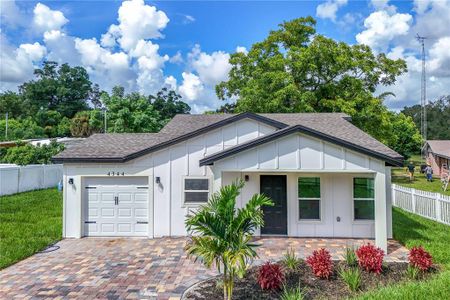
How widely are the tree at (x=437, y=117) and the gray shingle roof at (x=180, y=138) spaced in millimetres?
63689

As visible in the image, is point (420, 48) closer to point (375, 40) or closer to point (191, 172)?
point (375, 40)

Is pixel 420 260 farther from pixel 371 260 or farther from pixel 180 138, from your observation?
pixel 180 138

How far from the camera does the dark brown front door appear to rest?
11172 millimetres

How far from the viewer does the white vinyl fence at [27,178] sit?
1933cm

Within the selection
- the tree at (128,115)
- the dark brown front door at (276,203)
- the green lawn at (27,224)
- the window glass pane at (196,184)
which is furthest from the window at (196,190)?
the tree at (128,115)

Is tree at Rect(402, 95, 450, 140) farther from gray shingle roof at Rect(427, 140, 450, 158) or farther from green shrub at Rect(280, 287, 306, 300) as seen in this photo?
green shrub at Rect(280, 287, 306, 300)

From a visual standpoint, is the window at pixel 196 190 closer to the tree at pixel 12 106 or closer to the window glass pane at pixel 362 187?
the window glass pane at pixel 362 187

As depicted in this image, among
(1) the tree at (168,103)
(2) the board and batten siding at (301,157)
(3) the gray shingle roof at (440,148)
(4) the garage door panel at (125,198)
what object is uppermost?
(1) the tree at (168,103)

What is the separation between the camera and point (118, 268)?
7.91m

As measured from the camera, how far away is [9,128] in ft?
158

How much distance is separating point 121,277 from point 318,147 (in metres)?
6.37

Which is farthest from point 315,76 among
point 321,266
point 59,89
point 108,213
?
point 59,89

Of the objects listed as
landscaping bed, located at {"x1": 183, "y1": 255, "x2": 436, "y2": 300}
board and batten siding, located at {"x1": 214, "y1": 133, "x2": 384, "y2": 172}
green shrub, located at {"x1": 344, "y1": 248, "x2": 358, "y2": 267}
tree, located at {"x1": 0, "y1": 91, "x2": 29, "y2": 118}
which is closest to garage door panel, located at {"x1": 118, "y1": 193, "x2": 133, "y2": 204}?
board and batten siding, located at {"x1": 214, "y1": 133, "x2": 384, "y2": 172}

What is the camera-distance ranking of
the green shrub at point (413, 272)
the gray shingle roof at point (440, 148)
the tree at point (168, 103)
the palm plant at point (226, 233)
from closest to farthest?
the palm plant at point (226, 233)
the green shrub at point (413, 272)
the gray shingle roof at point (440, 148)
the tree at point (168, 103)
